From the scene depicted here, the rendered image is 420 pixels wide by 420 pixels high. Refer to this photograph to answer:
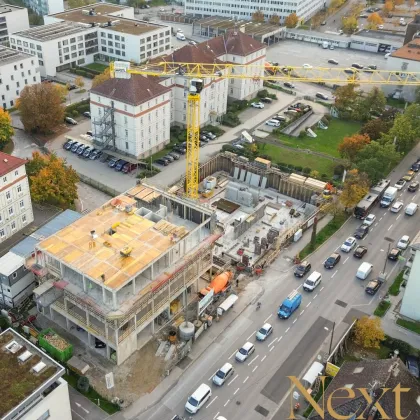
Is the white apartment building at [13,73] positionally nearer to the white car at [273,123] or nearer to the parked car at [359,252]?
the white car at [273,123]

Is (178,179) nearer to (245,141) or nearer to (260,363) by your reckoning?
(245,141)

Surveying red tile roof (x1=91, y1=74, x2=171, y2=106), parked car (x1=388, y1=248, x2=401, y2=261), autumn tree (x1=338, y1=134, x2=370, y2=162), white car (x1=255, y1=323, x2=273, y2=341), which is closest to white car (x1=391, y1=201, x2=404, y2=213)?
parked car (x1=388, y1=248, x2=401, y2=261)

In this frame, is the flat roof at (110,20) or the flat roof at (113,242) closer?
the flat roof at (113,242)

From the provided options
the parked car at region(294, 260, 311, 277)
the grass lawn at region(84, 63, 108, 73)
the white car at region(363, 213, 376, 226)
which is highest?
the grass lawn at region(84, 63, 108, 73)

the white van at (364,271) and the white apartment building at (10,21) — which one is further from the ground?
the white apartment building at (10,21)

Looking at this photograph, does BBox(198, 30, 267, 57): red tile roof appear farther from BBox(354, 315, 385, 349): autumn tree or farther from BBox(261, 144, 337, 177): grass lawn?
BBox(354, 315, 385, 349): autumn tree

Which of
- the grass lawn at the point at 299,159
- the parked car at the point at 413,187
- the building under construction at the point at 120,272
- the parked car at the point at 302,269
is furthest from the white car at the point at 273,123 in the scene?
the building under construction at the point at 120,272
